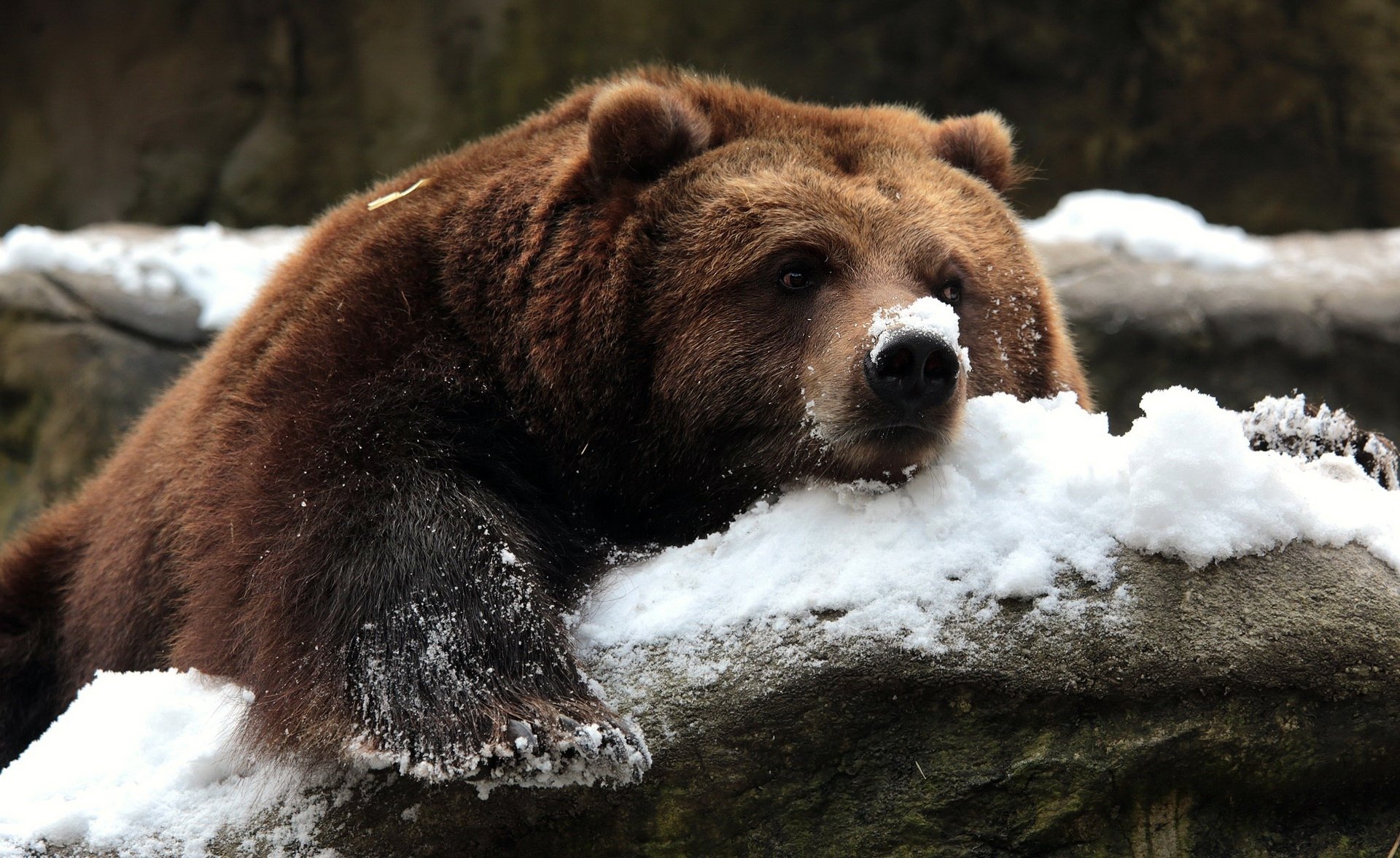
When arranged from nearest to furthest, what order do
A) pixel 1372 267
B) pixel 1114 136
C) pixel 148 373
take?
pixel 148 373, pixel 1372 267, pixel 1114 136

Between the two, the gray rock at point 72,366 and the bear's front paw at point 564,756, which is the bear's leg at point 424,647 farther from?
the gray rock at point 72,366

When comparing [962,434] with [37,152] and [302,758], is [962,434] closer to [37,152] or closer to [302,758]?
[302,758]

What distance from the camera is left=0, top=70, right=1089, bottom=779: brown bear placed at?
3.46 meters

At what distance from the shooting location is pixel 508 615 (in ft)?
11.5

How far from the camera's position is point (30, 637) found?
5.17m

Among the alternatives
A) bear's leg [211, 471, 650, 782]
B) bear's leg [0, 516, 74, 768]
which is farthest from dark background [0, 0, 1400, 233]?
bear's leg [211, 471, 650, 782]

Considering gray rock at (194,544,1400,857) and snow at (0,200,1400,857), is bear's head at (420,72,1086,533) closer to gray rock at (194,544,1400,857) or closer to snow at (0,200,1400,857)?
snow at (0,200,1400,857)

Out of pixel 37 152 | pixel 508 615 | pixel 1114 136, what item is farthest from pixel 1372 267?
pixel 37 152

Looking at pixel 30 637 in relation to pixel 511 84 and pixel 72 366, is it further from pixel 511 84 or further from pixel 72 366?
pixel 511 84

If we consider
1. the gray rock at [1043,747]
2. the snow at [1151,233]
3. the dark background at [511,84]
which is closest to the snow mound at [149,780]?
the gray rock at [1043,747]

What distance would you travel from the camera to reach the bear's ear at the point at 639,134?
13.9 feet

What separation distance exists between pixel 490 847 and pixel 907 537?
1.37 metres

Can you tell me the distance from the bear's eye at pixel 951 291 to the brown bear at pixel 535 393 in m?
0.01

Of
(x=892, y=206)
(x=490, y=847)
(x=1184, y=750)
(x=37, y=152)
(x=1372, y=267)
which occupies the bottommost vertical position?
(x=37, y=152)
